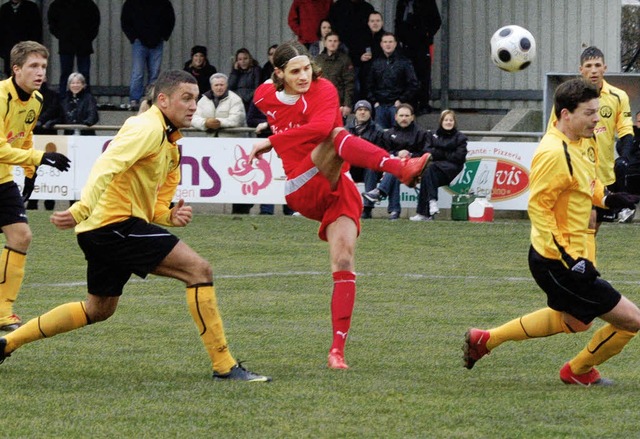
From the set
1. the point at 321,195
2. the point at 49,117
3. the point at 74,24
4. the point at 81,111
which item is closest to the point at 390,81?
the point at 81,111

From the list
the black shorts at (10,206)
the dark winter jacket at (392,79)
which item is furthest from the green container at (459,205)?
the black shorts at (10,206)

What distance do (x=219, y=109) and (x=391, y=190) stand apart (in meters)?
2.55

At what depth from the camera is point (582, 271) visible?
6578 millimetres

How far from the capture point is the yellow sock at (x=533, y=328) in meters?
6.98

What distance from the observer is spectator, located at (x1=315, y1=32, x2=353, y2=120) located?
58.9 ft

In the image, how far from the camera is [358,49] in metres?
19.3

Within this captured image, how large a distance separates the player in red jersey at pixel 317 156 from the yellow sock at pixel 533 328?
93 cm

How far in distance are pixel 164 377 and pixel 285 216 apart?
10.3 metres

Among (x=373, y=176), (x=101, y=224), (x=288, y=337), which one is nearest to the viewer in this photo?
(x=101, y=224)

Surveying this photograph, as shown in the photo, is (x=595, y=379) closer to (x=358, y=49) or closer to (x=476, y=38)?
(x=358, y=49)

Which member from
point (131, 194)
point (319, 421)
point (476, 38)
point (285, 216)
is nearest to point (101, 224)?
point (131, 194)

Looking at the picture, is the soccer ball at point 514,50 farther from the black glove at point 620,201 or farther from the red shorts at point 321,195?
the black glove at point 620,201

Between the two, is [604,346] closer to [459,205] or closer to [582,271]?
[582,271]

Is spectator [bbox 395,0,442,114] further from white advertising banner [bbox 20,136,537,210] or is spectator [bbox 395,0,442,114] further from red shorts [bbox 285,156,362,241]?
red shorts [bbox 285,156,362,241]
